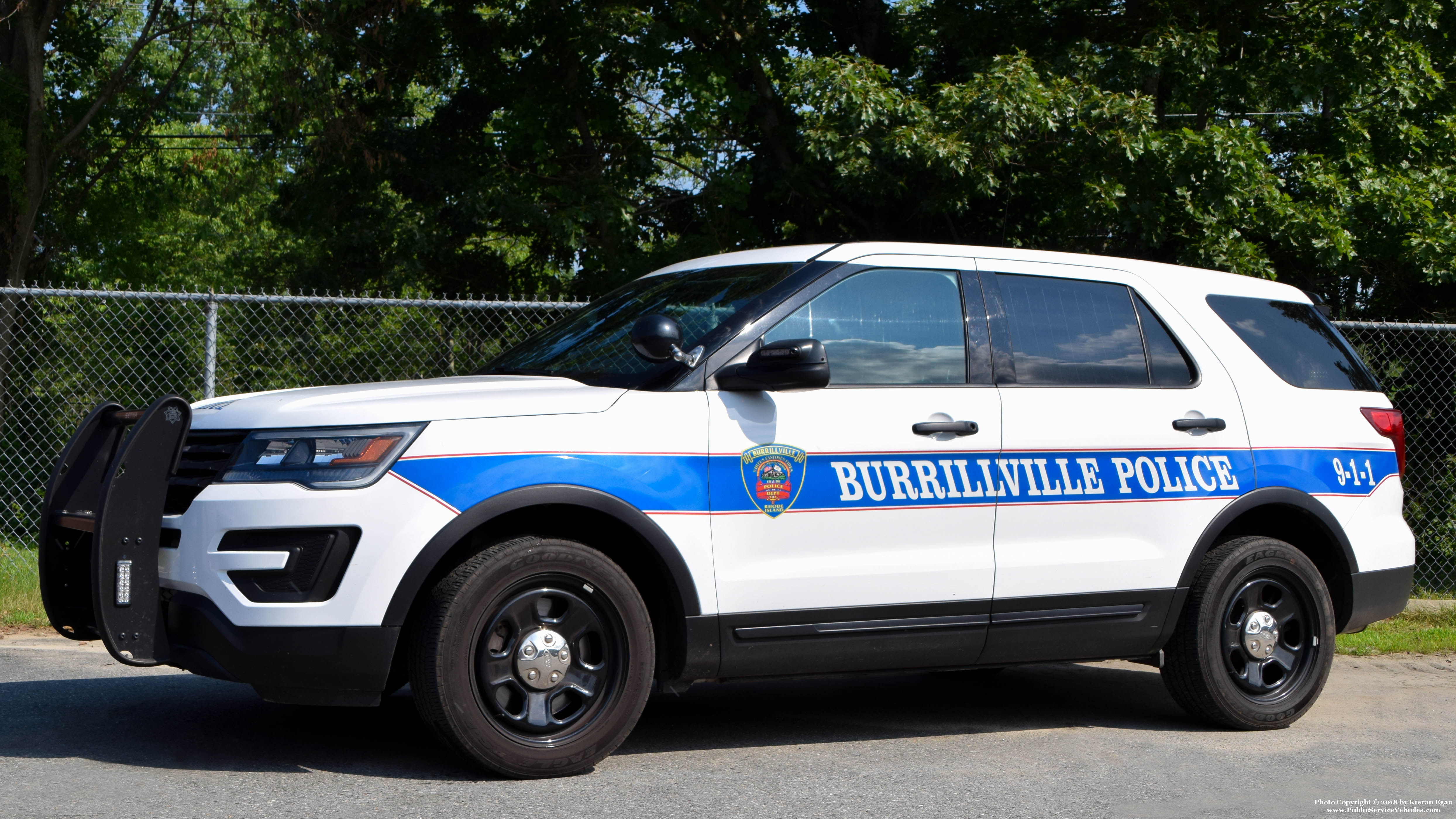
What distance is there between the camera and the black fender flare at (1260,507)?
5512 millimetres

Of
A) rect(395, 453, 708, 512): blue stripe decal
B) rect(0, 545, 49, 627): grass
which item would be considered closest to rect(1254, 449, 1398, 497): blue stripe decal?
rect(395, 453, 708, 512): blue stripe decal

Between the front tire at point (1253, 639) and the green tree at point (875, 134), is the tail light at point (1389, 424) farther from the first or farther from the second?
the green tree at point (875, 134)

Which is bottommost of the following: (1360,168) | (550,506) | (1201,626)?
(1201,626)

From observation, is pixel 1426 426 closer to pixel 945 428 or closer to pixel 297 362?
pixel 945 428

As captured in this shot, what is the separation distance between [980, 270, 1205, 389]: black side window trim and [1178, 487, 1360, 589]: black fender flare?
54 centimetres

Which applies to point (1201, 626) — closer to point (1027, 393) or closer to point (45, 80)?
point (1027, 393)

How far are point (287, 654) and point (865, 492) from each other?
80.1 inches

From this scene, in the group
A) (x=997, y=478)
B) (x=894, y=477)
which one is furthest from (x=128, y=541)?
(x=997, y=478)

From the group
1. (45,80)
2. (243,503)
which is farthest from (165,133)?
(243,503)

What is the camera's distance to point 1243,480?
18.4ft

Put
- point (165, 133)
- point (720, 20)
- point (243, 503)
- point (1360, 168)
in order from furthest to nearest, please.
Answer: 1. point (165, 133)
2. point (720, 20)
3. point (1360, 168)
4. point (243, 503)

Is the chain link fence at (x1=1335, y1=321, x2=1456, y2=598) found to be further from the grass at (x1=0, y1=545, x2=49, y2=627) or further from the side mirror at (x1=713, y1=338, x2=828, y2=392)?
the grass at (x1=0, y1=545, x2=49, y2=627)

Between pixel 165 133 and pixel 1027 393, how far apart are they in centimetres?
2304

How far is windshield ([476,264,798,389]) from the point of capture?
484 cm
